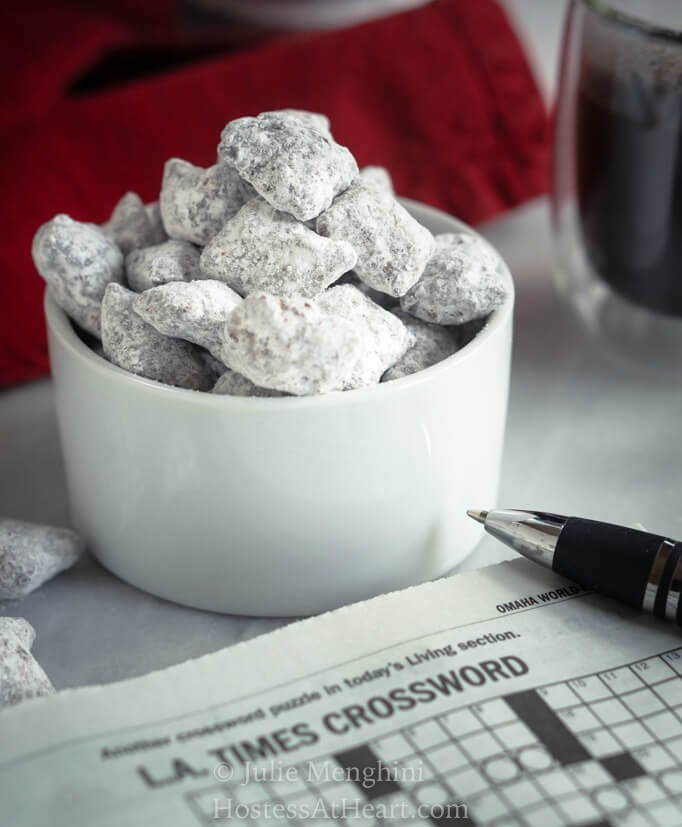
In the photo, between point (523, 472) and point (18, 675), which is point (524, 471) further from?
point (18, 675)

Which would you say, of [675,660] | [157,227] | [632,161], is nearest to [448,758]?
[675,660]

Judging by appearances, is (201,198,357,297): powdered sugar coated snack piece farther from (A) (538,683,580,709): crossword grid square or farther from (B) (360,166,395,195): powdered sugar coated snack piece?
(A) (538,683,580,709): crossword grid square

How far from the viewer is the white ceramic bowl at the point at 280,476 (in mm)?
520

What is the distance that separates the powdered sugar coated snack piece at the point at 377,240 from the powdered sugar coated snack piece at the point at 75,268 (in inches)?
4.7

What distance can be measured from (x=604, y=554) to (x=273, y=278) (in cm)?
21

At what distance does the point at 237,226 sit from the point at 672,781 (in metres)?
0.32

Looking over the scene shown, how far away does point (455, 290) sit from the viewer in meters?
Result: 0.56

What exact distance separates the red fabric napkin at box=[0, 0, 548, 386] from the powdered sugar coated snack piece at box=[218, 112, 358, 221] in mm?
291

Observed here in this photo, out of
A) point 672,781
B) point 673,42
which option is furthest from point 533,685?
point 673,42

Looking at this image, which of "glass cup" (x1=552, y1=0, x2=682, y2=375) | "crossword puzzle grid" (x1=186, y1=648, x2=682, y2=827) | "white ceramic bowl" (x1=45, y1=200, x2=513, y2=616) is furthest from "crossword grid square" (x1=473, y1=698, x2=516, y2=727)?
"glass cup" (x1=552, y1=0, x2=682, y2=375)

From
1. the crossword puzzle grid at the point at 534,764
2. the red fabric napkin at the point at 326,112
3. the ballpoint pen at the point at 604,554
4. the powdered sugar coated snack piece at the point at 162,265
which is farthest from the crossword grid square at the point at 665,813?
the red fabric napkin at the point at 326,112

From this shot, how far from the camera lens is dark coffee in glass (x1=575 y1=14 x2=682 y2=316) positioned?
2.40ft

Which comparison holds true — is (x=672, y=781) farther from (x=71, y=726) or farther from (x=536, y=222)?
(x=536, y=222)

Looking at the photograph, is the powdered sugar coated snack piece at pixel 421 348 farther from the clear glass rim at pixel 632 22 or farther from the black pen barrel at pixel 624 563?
the clear glass rim at pixel 632 22
